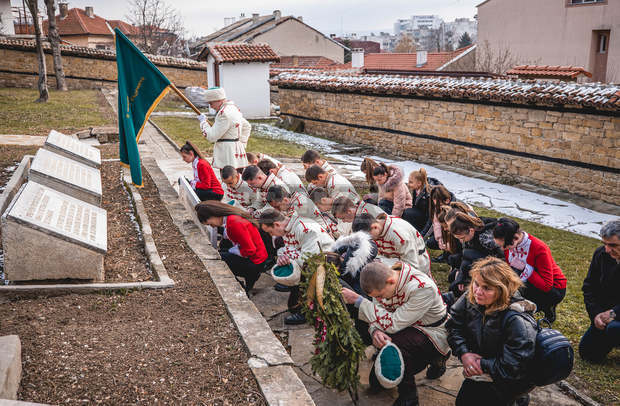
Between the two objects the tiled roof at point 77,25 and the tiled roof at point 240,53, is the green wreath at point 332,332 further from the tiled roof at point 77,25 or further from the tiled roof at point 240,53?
the tiled roof at point 77,25

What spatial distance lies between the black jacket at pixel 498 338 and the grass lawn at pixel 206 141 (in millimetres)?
9804

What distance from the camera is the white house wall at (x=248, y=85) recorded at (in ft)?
68.9

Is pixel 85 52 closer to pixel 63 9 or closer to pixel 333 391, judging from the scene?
pixel 333 391

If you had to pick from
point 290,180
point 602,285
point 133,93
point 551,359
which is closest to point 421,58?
point 133,93

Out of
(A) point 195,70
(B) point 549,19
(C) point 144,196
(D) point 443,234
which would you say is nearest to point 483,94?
(D) point 443,234

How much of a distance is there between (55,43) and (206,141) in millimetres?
12048

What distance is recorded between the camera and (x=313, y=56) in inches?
1489

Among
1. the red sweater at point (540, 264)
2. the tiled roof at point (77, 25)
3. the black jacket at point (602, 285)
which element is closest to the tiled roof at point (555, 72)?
the black jacket at point (602, 285)

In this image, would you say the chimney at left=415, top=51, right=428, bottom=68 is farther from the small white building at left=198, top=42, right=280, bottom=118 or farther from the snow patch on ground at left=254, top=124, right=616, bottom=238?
the snow patch on ground at left=254, top=124, right=616, bottom=238

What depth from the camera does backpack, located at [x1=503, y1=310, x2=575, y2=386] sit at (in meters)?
3.12

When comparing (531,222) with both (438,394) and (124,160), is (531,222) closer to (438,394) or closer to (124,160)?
(438,394)

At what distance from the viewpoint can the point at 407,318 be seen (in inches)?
145

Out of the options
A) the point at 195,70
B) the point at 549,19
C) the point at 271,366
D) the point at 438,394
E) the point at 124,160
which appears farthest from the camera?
the point at 195,70

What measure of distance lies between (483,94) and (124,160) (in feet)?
26.3
